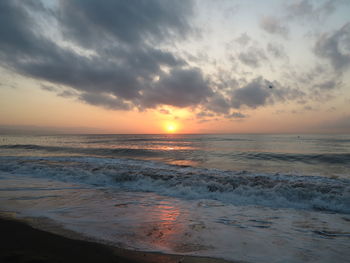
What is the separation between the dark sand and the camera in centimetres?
284

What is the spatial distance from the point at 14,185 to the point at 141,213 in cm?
673

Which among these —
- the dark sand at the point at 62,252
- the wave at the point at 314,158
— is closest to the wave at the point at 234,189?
the dark sand at the point at 62,252

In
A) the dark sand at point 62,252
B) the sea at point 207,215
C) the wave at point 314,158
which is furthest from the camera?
the wave at point 314,158

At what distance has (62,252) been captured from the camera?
119 inches

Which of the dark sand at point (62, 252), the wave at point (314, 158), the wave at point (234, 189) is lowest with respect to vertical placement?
the wave at point (314, 158)

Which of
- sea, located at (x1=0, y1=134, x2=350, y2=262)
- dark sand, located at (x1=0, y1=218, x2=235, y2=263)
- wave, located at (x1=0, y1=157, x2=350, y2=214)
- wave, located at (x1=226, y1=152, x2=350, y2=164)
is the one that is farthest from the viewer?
Answer: wave, located at (x1=226, y1=152, x2=350, y2=164)

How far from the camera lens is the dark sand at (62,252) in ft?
9.32

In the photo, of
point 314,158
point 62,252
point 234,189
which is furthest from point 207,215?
point 314,158

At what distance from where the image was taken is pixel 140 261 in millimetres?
2896

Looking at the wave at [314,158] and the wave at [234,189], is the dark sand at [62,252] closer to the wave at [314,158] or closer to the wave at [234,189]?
the wave at [234,189]

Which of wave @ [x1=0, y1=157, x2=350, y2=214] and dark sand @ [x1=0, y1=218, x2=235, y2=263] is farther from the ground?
dark sand @ [x1=0, y1=218, x2=235, y2=263]

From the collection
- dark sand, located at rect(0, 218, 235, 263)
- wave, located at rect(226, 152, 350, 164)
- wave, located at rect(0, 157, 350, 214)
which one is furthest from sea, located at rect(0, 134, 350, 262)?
wave, located at rect(226, 152, 350, 164)

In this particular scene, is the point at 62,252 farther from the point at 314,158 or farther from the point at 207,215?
the point at 314,158

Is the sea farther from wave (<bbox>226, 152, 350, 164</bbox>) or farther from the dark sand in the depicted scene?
wave (<bbox>226, 152, 350, 164</bbox>)
